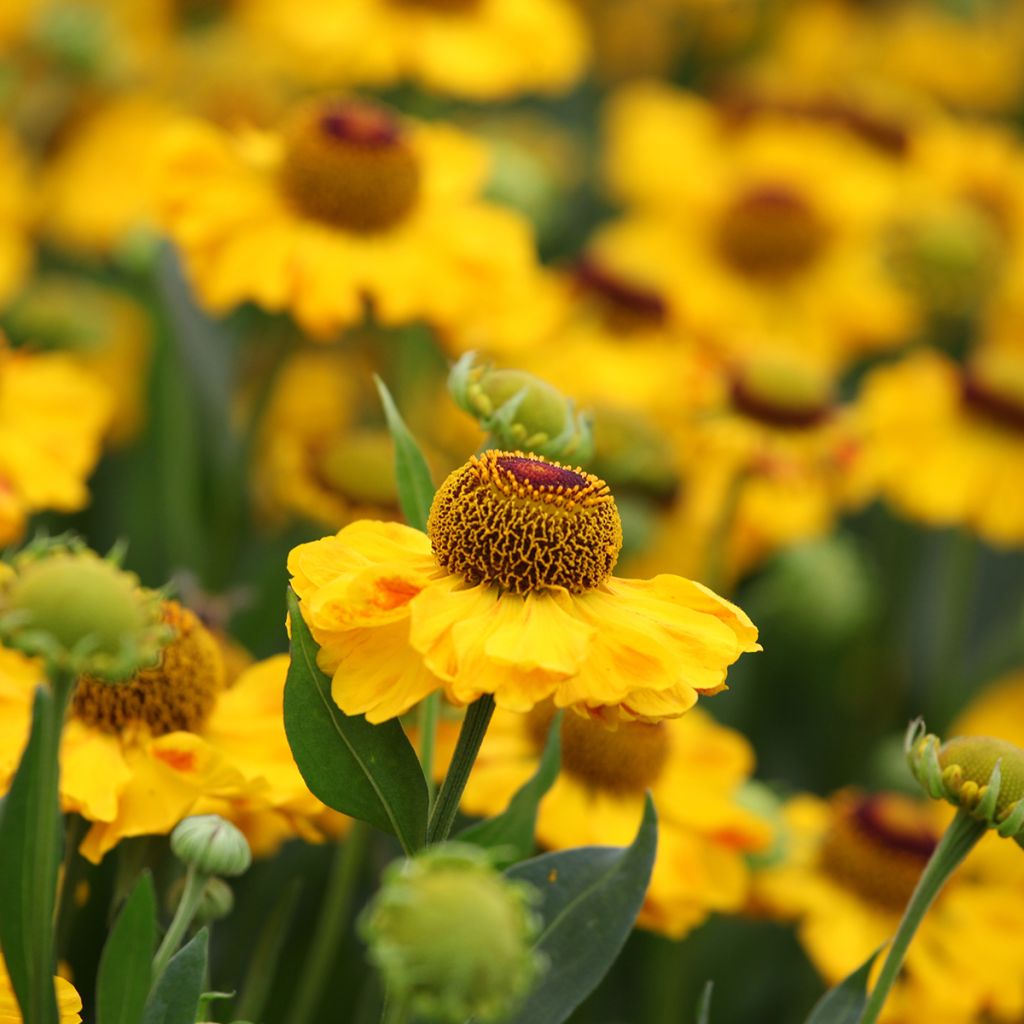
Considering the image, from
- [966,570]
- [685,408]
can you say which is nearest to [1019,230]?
[966,570]

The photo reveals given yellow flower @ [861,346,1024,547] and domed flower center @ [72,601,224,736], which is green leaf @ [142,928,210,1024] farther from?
yellow flower @ [861,346,1024,547]

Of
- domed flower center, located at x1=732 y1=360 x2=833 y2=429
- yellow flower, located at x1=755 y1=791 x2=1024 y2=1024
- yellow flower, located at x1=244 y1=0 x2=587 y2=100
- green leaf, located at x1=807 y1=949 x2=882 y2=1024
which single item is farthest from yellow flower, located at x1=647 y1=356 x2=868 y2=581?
green leaf, located at x1=807 y1=949 x2=882 y2=1024

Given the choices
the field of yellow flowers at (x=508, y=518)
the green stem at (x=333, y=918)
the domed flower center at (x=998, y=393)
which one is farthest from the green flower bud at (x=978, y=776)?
the domed flower center at (x=998, y=393)

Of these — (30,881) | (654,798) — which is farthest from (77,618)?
(654,798)

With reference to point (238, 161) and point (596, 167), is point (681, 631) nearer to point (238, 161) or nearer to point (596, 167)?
point (238, 161)

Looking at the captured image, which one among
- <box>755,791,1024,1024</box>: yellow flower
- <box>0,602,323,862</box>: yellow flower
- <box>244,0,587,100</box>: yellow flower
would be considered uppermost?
<box>244,0,587,100</box>: yellow flower

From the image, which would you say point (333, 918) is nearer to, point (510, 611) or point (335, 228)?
point (510, 611)

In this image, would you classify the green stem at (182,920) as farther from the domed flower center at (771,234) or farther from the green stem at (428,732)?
the domed flower center at (771,234)
